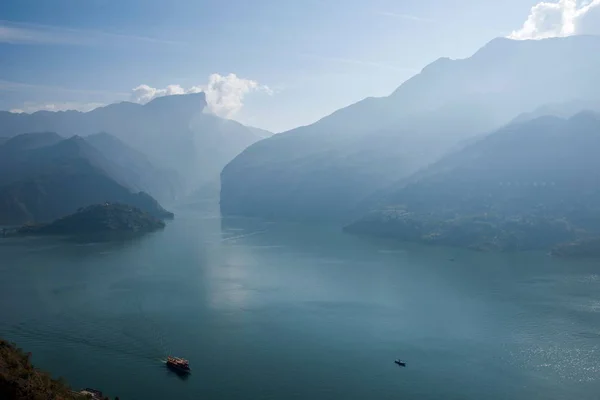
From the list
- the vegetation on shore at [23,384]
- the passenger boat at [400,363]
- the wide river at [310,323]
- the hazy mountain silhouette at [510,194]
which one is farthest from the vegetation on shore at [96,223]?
the vegetation on shore at [23,384]

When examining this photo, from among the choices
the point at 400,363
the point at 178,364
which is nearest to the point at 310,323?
the point at 400,363

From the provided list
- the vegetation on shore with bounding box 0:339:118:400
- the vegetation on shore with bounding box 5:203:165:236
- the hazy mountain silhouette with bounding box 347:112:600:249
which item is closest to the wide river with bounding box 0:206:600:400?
the vegetation on shore with bounding box 0:339:118:400

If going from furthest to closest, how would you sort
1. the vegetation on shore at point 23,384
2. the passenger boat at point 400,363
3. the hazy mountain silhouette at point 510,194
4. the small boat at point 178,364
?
1. the hazy mountain silhouette at point 510,194
2. the passenger boat at point 400,363
3. the small boat at point 178,364
4. the vegetation on shore at point 23,384

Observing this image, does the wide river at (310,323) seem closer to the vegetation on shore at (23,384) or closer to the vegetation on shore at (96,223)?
the vegetation on shore at (23,384)

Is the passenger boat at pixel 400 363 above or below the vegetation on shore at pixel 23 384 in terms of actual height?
below

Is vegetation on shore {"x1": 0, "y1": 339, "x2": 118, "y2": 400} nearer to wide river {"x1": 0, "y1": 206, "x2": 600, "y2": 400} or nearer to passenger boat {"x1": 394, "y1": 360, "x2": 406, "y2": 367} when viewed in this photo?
wide river {"x1": 0, "y1": 206, "x2": 600, "y2": 400}

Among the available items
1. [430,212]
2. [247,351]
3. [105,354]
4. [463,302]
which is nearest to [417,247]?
[430,212]
